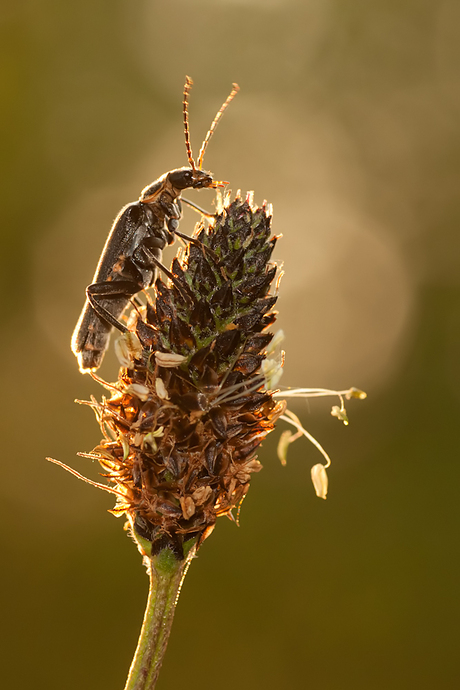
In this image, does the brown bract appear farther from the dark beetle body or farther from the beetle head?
the beetle head

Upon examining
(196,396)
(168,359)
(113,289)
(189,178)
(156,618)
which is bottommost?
(156,618)

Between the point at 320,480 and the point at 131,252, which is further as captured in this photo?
the point at 131,252

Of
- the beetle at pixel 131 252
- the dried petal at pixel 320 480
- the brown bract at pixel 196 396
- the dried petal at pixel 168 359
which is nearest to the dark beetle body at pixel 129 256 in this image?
the beetle at pixel 131 252

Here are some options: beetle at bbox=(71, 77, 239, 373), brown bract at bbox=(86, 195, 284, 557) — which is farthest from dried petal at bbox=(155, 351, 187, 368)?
beetle at bbox=(71, 77, 239, 373)

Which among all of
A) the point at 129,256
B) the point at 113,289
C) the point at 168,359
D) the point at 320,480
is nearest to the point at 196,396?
the point at 168,359

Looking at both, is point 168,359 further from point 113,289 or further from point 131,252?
point 131,252

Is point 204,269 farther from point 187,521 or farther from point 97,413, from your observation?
point 187,521

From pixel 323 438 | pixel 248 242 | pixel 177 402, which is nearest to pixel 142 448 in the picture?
pixel 177 402
